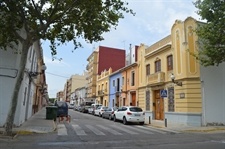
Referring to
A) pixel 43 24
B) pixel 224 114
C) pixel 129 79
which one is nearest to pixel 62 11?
pixel 43 24

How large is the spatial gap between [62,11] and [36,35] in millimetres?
1921

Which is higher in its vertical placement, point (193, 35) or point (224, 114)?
point (193, 35)

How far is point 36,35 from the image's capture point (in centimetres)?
1216

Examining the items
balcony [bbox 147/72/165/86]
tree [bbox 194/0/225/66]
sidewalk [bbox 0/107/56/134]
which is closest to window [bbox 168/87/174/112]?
balcony [bbox 147/72/165/86]

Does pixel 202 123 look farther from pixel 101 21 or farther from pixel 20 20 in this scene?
pixel 20 20

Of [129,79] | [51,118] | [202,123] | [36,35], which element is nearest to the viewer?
[36,35]

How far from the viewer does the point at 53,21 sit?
12508 mm

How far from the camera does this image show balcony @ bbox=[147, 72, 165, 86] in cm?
2300

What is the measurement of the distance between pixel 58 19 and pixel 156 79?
45.3ft

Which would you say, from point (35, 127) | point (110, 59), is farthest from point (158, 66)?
point (110, 59)

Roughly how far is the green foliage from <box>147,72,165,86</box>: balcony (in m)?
10.8

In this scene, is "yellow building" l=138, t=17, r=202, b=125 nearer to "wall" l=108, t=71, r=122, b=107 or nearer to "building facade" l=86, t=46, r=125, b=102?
"wall" l=108, t=71, r=122, b=107

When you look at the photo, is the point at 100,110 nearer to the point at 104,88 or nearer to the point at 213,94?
the point at 104,88

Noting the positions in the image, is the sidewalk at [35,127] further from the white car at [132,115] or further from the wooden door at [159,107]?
the wooden door at [159,107]
